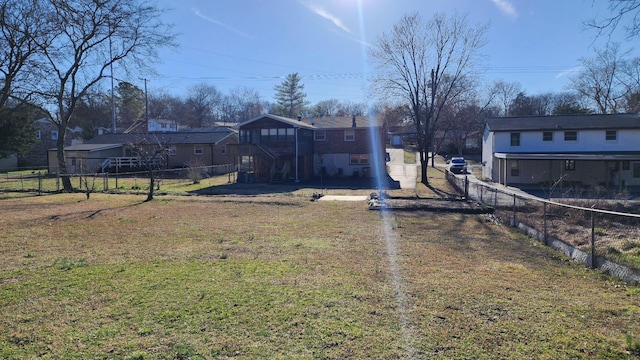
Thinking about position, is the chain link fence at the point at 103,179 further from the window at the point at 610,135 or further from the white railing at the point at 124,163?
the window at the point at 610,135

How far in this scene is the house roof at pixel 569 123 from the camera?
31.3 meters

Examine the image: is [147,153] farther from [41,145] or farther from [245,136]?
[41,145]

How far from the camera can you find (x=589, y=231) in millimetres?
10453

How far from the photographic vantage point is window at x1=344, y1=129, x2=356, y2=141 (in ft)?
115

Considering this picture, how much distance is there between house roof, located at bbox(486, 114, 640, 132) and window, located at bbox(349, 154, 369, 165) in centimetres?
1118

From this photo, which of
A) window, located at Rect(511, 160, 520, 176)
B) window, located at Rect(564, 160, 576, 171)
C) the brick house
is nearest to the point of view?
window, located at Rect(564, 160, 576, 171)

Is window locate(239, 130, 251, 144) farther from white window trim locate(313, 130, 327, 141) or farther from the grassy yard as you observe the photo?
the grassy yard

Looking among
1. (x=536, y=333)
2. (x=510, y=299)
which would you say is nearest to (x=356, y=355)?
(x=536, y=333)

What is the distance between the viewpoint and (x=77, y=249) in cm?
838

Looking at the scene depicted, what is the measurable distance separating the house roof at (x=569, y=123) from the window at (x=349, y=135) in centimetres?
1203

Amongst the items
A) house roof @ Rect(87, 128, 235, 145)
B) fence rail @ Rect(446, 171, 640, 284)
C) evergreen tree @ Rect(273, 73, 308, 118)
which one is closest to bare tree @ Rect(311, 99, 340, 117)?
evergreen tree @ Rect(273, 73, 308, 118)

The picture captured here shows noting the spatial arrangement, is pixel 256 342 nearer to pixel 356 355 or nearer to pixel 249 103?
pixel 356 355

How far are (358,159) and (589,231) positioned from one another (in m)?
25.3

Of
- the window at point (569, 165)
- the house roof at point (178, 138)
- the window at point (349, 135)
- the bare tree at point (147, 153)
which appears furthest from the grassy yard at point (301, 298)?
the house roof at point (178, 138)
